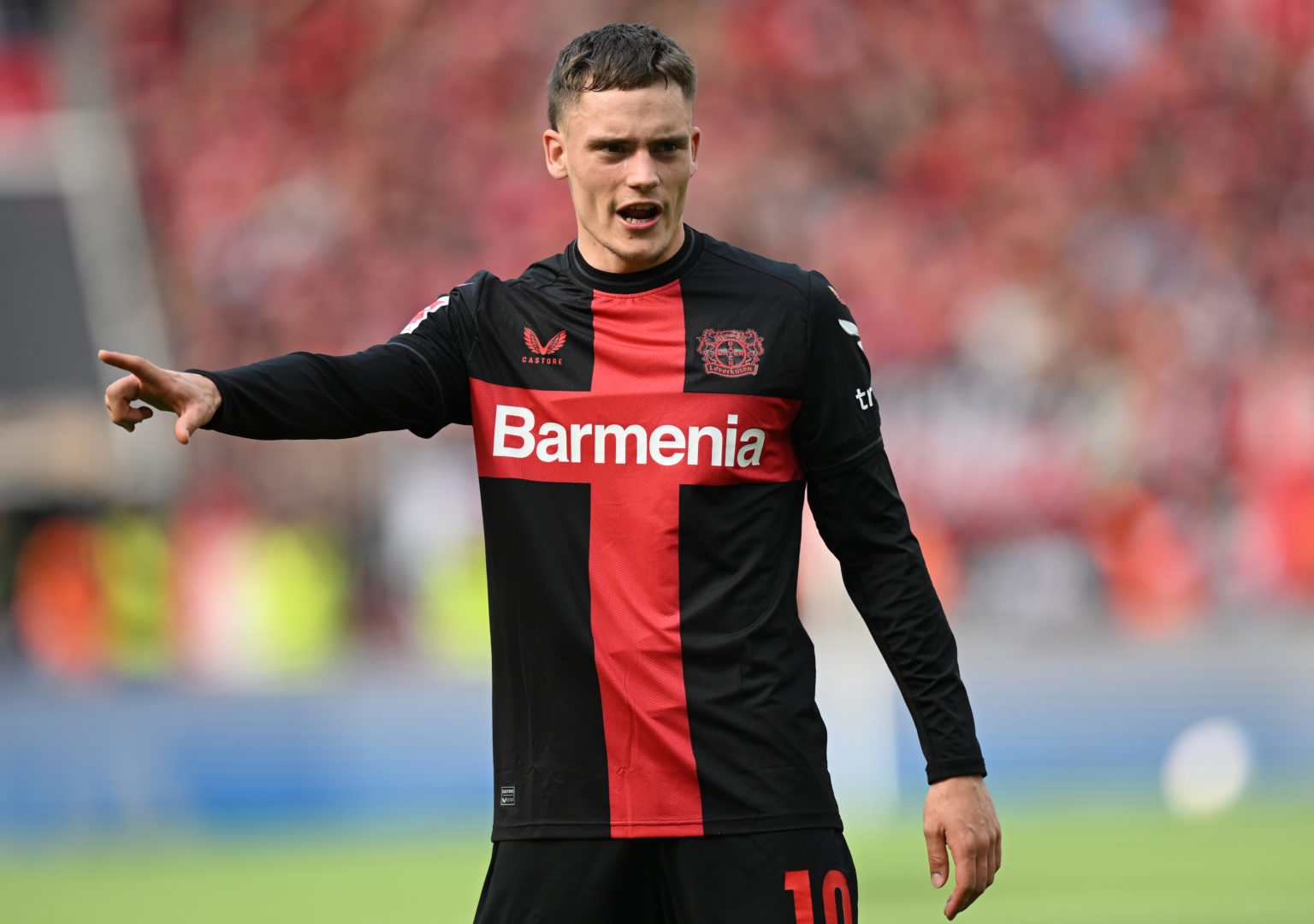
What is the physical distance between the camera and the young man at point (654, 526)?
8.61 feet

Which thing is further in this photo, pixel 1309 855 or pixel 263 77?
pixel 263 77

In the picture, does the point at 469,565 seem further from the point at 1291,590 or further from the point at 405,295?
the point at 1291,590

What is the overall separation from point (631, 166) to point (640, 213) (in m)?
0.08

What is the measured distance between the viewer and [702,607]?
266cm

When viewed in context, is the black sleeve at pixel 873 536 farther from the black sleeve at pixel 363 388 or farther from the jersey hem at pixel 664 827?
the black sleeve at pixel 363 388

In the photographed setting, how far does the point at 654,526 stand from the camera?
2.68m

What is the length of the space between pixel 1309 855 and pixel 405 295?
8.31 metres

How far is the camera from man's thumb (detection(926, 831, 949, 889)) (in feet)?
8.70

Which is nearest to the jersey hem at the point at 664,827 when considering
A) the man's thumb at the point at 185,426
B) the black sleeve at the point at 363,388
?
the black sleeve at the point at 363,388

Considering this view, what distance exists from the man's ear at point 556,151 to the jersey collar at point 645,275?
14 cm

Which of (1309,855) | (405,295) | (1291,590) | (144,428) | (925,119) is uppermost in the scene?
(925,119)

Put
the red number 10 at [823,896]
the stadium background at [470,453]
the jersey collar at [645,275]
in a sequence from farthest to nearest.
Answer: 1. the stadium background at [470,453]
2. the jersey collar at [645,275]
3. the red number 10 at [823,896]

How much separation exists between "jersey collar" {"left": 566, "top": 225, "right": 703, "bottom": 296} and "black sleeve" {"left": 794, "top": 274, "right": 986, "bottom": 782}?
199 millimetres

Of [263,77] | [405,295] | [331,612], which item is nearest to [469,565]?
[331,612]
